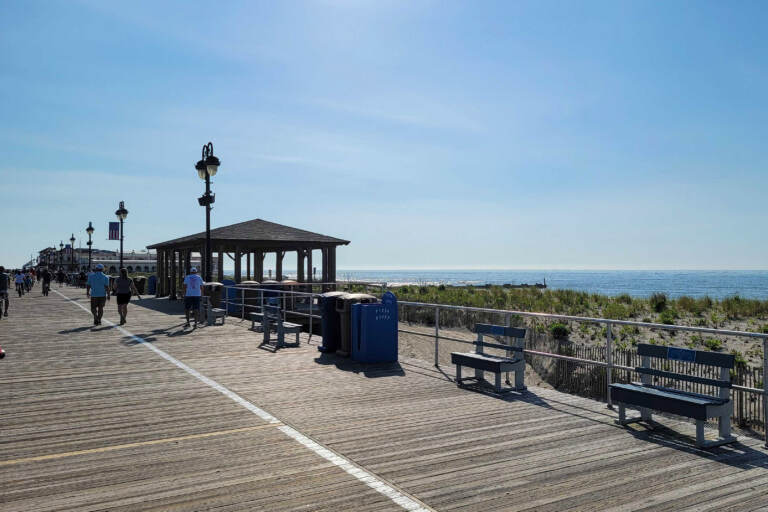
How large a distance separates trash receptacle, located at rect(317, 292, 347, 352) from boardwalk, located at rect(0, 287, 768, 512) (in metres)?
1.72

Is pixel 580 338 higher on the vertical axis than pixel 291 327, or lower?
lower

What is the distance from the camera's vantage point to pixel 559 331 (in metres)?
21.1

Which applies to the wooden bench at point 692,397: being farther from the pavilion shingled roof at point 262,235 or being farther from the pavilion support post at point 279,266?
the pavilion support post at point 279,266

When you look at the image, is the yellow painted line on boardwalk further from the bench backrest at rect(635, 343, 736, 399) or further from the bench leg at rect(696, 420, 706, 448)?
the bench leg at rect(696, 420, 706, 448)

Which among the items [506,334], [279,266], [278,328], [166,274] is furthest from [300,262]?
[506,334]

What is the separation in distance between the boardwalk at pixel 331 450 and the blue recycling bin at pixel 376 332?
0.80 m

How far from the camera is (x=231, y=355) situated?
10812 millimetres

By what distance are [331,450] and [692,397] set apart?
3.41 metres

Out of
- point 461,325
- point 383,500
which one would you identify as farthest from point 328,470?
point 461,325

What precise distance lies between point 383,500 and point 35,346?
10.8 m

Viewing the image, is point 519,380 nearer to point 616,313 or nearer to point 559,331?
point 559,331

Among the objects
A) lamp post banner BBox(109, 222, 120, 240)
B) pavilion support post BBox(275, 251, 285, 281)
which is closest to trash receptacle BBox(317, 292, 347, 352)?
pavilion support post BBox(275, 251, 285, 281)

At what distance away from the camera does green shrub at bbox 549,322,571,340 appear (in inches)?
822

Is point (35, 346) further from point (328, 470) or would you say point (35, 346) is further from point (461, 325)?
point (461, 325)
